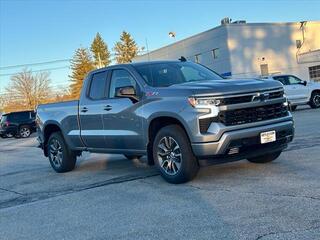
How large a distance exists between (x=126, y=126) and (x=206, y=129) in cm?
183

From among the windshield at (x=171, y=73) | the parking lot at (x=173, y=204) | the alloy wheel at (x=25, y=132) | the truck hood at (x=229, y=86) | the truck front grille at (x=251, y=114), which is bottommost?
the alloy wheel at (x=25, y=132)

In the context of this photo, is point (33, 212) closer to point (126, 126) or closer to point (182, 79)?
point (126, 126)

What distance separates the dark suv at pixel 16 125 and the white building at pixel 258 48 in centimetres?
1643

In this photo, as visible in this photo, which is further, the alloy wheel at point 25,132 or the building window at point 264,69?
the building window at point 264,69

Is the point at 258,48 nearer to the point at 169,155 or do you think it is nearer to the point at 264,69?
the point at 264,69

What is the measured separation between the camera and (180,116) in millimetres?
7047

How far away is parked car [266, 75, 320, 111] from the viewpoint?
23.5 metres

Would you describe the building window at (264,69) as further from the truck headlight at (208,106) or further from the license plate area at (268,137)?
the truck headlight at (208,106)

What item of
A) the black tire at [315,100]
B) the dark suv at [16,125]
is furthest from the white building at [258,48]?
the dark suv at [16,125]

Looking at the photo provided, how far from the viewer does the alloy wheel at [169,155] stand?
24.0 feet

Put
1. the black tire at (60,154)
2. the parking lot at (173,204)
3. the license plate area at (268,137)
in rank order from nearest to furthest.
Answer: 1. the parking lot at (173,204)
2. the license plate area at (268,137)
3. the black tire at (60,154)

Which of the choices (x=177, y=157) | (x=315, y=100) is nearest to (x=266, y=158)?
(x=177, y=157)

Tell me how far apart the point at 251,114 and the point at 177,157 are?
1.25m

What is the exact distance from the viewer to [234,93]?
689cm
